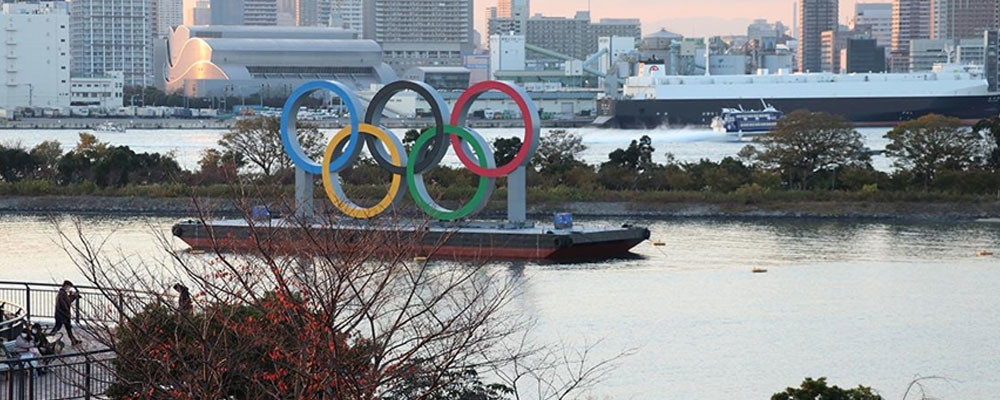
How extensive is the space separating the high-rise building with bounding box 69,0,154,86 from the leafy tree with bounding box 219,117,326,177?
87.7m

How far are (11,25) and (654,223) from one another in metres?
63.8

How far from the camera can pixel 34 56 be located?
88750 millimetres

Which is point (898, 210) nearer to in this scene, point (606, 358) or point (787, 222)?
point (787, 222)

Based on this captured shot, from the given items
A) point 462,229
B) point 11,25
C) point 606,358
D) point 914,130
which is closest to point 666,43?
point 11,25

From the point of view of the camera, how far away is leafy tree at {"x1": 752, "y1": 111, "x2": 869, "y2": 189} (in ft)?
111

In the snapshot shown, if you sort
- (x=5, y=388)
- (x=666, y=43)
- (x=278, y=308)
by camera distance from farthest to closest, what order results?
(x=666, y=43) → (x=5, y=388) → (x=278, y=308)

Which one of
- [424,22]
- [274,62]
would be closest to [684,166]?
[274,62]

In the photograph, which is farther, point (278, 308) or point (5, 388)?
point (5, 388)

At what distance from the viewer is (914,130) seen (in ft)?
111

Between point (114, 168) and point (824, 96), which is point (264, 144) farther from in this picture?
point (824, 96)

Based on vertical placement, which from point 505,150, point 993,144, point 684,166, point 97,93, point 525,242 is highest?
point 97,93

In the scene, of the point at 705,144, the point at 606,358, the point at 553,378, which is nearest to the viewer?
the point at 553,378

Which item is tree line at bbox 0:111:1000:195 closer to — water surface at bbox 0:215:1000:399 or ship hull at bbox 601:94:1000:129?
water surface at bbox 0:215:1000:399

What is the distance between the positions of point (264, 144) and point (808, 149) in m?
10.3
